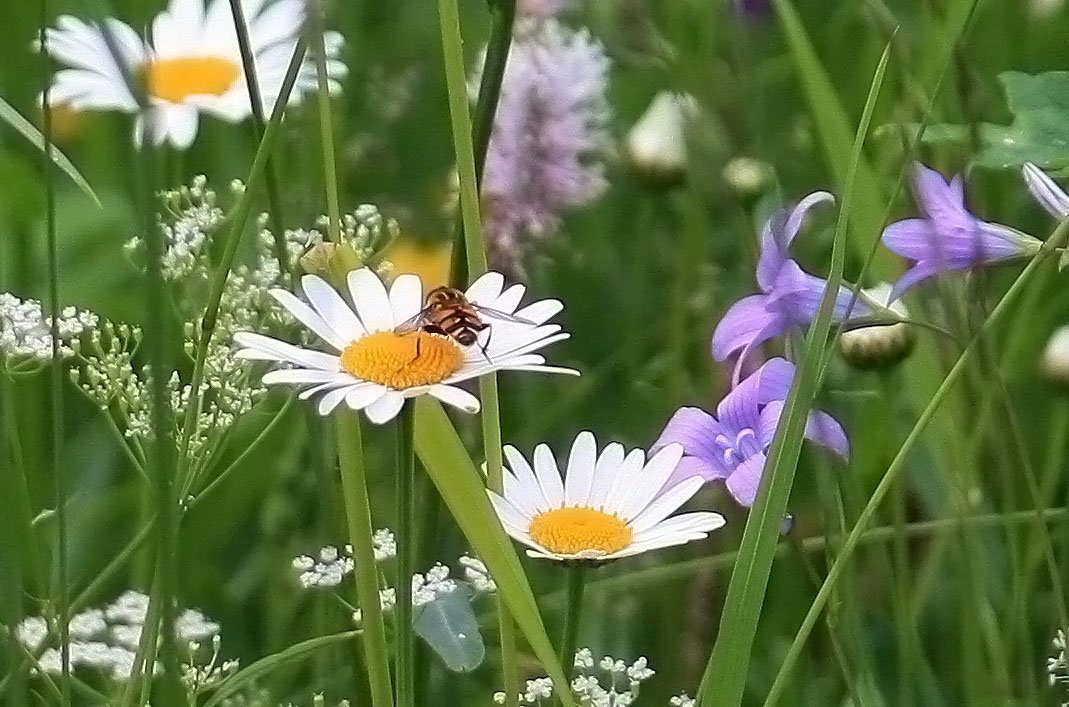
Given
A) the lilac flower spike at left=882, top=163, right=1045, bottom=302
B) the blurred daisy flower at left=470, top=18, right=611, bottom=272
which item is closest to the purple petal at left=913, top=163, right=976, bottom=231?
the lilac flower spike at left=882, top=163, right=1045, bottom=302

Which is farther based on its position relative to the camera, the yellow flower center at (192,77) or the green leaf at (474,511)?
the yellow flower center at (192,77)

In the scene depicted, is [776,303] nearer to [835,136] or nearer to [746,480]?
[746,480]

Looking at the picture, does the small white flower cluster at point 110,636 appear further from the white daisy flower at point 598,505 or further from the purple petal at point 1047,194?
the purple petal at point 1047,194

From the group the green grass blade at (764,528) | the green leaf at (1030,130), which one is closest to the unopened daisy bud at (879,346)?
the green leaf at (1030,130)

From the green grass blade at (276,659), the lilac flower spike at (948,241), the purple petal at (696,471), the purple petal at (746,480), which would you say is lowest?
the green grass blade at (276,659)

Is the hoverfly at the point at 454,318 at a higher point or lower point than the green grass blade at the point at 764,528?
higher

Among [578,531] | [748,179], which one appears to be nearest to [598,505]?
[578,531]

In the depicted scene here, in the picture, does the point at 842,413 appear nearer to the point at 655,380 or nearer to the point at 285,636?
the point at 655,380

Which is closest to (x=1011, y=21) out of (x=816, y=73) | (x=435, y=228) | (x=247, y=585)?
(x=435, y=228)
